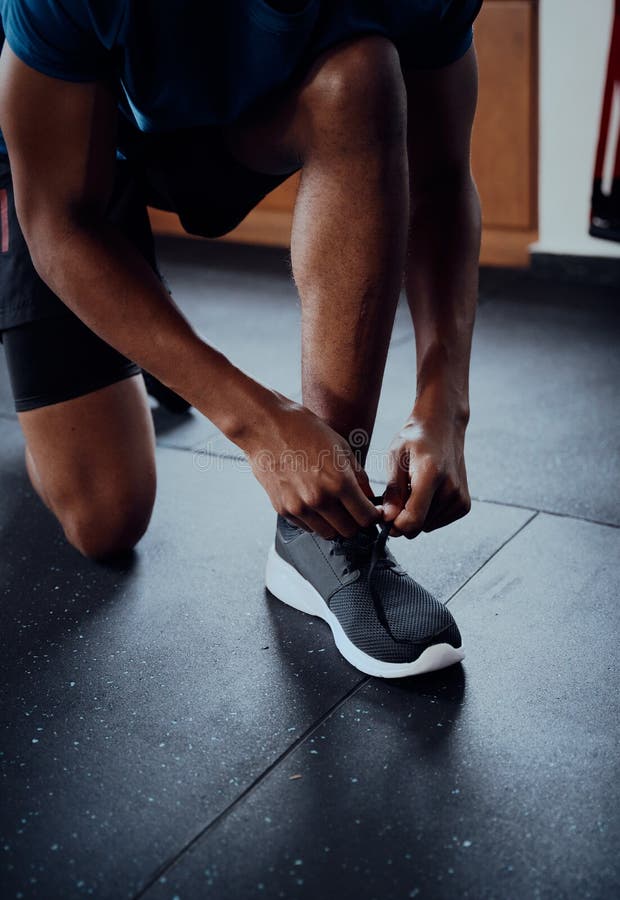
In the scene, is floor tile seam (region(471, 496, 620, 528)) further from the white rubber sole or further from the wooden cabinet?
the wooden cabinet

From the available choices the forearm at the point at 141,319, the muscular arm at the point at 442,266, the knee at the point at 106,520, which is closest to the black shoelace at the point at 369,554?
the muscular arm at the point at 442,266

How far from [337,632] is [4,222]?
693 millimetres

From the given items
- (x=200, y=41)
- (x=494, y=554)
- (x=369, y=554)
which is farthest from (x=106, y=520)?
(x=200, y=41)

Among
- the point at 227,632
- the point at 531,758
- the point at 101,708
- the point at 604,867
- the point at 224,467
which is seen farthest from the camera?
the point at 224,467

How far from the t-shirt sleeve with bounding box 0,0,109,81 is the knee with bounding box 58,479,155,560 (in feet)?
1.89

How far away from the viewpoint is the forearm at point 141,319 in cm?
96

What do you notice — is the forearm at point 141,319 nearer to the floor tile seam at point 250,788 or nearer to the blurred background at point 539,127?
the floor tile seam at point 250,788

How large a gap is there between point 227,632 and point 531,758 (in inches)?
15.4

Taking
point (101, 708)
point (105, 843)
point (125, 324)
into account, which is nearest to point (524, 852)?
point (105, 843)

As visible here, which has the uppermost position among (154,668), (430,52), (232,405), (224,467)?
(430,52)

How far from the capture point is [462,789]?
3.00 ft

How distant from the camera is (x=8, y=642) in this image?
1197 millimetres

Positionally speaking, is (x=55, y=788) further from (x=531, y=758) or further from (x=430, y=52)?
(x=430, y=52)

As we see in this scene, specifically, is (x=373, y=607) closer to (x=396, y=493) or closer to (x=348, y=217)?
(x=396, y=493)
